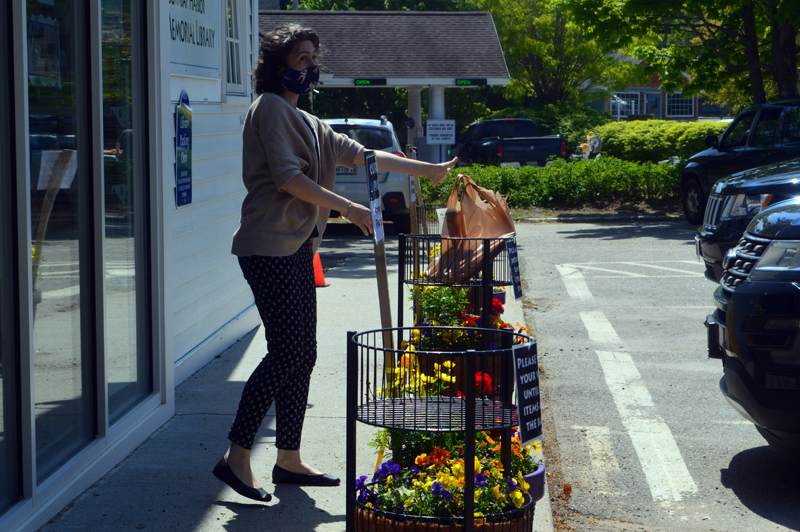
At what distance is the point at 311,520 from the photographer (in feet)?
11.5

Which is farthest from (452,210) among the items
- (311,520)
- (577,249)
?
(577,249)

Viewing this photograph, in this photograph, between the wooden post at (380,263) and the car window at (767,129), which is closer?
the wooden post at (380,263)

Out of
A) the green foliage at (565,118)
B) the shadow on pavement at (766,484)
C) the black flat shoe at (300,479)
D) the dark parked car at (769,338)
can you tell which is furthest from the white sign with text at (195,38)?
the green foliage at (565,118)

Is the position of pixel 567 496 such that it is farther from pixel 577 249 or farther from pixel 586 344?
pixel 577 249

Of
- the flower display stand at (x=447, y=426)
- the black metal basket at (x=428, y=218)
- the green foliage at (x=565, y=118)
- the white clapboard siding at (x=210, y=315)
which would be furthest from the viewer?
the green foliage at (x=565, y=118)

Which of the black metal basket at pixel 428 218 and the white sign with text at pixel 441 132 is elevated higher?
the white sign with text at pixel 441 132

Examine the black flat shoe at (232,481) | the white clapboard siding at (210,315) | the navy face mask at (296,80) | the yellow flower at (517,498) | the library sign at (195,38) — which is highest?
the library sign at (195,38)

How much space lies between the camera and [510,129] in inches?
1077

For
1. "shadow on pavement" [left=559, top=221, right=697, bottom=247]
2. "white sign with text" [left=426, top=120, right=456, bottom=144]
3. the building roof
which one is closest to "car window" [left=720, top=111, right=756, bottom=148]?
"shadow on pavement" [left=559, top=221, right=697, bottom=247]

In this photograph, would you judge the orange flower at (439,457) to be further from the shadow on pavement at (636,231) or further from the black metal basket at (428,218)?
the shadow on pavement at (636,231)

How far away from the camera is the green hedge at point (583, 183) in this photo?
1803 centimetres

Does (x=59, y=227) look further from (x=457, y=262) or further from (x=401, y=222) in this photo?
(x=401, y=222)

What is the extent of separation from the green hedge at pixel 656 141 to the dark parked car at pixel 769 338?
17.1 metres

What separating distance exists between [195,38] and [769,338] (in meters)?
3.90
